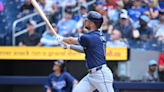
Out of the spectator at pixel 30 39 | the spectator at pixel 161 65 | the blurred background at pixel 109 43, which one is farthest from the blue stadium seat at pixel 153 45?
the spectator at pixel 30 39

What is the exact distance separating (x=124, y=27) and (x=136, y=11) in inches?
44.1

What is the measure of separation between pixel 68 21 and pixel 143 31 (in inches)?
82.4

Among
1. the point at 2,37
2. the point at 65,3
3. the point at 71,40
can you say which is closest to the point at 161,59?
the point at 71,40

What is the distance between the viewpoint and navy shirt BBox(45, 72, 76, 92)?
17.0ft

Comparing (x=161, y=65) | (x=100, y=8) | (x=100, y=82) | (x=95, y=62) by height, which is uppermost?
(x=100, y=8)

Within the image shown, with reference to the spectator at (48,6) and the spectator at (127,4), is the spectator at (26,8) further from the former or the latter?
the spectator at (127,4)

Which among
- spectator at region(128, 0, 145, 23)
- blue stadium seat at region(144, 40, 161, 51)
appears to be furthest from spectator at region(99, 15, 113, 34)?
blue stadium seat at region(144, 40, 161, 51)

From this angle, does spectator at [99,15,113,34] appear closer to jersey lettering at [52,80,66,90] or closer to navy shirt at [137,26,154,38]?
navy shirt at [137,26,154,38]

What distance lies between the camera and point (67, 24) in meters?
6.55

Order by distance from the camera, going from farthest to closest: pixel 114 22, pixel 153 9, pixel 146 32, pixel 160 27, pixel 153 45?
pixel 153 9
pixel 114 22
pixel 160 27
pixel 146 32
pixel 153 45

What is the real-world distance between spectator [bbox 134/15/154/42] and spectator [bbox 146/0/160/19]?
2.76 ft

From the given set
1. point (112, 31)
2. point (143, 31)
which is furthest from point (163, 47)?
point (112, 31)

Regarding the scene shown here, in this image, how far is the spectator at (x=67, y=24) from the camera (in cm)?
644

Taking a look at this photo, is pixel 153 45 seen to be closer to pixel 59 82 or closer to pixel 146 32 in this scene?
pixel 146 32
